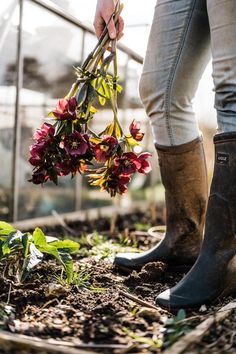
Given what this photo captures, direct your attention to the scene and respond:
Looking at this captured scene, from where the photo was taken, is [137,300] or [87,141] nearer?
[137,300]

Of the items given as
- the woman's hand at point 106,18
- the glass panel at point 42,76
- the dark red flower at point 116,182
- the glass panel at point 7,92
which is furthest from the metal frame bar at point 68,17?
the dark red flower at point 116,182

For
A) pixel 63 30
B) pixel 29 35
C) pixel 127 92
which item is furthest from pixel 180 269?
pixel 127 92

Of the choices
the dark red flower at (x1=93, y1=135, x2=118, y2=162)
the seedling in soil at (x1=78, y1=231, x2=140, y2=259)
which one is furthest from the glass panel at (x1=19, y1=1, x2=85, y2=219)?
the dark red flower at (x1=93, y1=135, x2=118, y2=162)

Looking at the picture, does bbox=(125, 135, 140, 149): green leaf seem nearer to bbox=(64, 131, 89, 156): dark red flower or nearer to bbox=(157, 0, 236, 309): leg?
bbox=(64, 131, 89, 156): dark red flower

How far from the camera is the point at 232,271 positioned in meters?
1.64

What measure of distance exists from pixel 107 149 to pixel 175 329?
2.23 ft

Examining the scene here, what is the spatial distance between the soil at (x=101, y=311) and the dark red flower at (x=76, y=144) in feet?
1.37

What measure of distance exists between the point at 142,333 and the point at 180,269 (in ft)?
2.32

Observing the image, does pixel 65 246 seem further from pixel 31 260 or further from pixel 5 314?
pixel 5 314

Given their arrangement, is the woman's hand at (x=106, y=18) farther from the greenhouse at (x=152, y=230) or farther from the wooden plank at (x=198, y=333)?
the wooden plank at (x=198, y=333)

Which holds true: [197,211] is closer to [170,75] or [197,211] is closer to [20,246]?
[170,75]

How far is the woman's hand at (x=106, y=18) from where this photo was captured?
1920 mm

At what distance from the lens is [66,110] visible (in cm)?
171

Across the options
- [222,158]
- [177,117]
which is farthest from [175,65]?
[222,158]
